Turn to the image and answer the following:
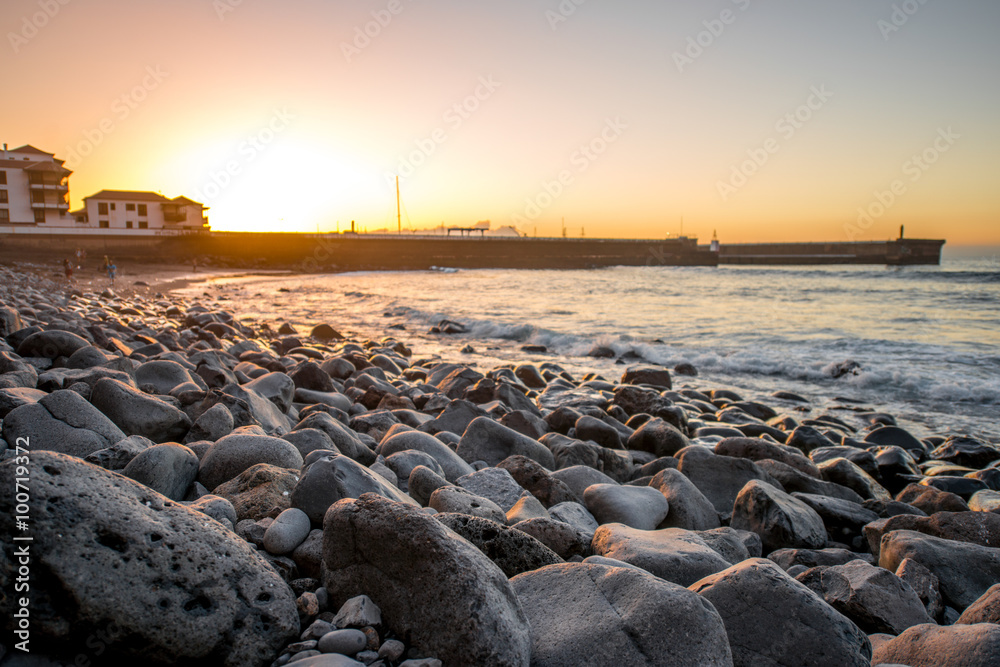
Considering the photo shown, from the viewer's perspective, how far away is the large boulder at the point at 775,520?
3178mm

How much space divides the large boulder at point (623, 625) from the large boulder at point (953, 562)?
1.85m

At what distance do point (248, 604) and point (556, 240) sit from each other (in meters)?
67.3

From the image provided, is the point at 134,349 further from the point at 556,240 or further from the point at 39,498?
the point at 556,240

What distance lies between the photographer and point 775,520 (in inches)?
125

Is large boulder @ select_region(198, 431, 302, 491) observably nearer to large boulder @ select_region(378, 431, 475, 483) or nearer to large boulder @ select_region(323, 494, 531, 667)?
large boulder @ select_region(378, 431, 475, 483)

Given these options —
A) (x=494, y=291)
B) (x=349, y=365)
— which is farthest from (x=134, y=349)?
(x=494, y=291)

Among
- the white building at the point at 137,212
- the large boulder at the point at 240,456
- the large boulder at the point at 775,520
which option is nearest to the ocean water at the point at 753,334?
the large boulder at the point at 775,520

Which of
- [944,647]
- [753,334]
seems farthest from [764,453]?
[753,334]

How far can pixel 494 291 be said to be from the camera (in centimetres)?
2739

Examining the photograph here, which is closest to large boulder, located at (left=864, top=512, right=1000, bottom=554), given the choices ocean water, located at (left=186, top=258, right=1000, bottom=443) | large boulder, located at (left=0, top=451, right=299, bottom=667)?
large boulder, located at (left=0, top=451, right=299, bottom=667)

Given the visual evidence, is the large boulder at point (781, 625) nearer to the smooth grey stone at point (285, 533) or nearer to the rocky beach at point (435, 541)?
the rocky beach at point (435, 541)

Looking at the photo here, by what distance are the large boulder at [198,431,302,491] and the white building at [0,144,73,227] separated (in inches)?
2185

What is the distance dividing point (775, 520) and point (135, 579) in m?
3.07

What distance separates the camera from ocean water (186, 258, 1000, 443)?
804 centimetres
